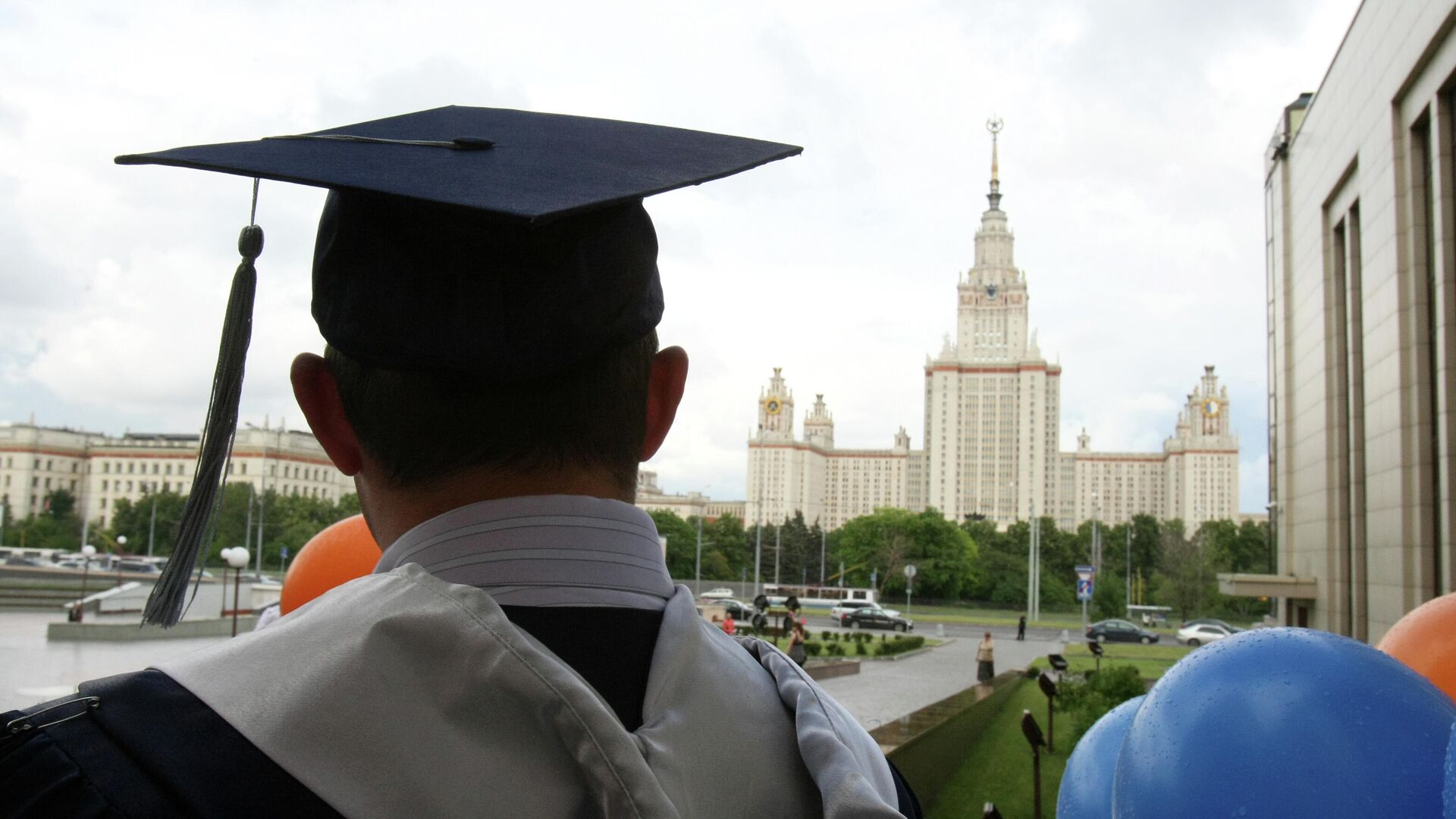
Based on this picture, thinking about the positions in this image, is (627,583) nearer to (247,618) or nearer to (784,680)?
(784,680)

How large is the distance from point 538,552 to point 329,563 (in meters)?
3.61

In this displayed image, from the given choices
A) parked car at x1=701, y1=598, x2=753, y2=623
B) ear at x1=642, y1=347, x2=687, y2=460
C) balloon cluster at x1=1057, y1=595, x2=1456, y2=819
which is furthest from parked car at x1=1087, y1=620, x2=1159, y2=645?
ear at x1=642, y1=347, x2=687, y2=460

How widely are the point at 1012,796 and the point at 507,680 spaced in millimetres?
9957

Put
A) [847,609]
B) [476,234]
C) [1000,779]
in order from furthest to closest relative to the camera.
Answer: [847,609], [1000,779], [476,234]

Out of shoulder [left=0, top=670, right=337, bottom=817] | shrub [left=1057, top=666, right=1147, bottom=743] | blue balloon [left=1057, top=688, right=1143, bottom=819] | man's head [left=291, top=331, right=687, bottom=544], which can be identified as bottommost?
shrub [left=1057, top=666, right=1147, bottom=743]

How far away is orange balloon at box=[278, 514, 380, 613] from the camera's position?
4.19 meters

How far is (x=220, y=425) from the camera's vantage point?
1.30 metres

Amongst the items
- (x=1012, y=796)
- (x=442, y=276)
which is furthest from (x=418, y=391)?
(x=1012, y=796)

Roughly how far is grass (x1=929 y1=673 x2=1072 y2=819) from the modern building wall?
237 inches

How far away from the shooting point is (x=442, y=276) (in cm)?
107

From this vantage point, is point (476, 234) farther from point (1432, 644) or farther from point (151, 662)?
point (151, 662)

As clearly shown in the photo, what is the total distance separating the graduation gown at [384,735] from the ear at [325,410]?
9.0 inches

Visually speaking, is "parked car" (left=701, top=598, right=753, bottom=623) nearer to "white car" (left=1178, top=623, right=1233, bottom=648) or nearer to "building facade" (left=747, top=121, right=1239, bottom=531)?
"white car" (left=1178, top=623, right=1233, bottom=648)

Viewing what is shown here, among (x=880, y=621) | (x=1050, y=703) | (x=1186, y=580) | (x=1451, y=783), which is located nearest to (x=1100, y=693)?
(x=1050, y=703)
